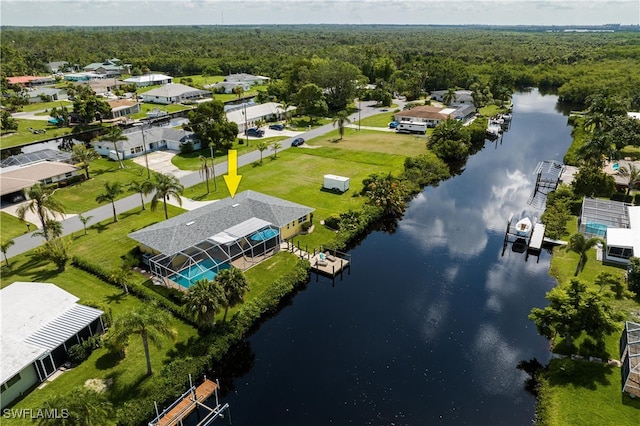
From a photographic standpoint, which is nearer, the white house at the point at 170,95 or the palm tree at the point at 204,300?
the palm tree at the point at 204,300

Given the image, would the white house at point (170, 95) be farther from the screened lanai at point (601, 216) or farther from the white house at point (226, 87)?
the screened lanai at point (601, 216)

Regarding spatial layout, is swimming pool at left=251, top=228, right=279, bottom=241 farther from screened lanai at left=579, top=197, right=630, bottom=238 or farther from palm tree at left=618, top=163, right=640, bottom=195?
palm tree at left=618, top=163, right=640, bottom=195

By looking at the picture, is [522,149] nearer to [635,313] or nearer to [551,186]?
[551,186]

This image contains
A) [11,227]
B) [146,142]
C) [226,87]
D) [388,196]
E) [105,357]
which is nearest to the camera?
[105,357]

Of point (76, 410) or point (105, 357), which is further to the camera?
point (105, 357)

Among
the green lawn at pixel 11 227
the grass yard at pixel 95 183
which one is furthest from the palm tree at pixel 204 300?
the grass yard at pixel 95 183

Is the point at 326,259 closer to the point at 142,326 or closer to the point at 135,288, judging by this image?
the point at 135,288

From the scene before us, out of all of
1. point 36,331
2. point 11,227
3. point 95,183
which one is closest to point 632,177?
point 36,331
